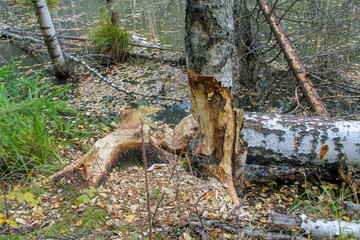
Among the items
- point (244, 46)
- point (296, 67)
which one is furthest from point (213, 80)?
point (244, 46)

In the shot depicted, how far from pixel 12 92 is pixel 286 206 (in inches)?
154

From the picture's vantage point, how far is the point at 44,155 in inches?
123

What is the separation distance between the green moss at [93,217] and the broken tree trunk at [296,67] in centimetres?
292

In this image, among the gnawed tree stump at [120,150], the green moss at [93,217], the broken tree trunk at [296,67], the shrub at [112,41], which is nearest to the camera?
the green moss at [93,217]

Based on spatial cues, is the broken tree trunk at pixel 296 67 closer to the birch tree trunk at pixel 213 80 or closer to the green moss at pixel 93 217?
the birch tree trunk at pixel 213 80

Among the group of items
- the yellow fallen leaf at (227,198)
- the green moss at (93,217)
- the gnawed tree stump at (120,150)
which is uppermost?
the gnawed tree stump at (120,150)

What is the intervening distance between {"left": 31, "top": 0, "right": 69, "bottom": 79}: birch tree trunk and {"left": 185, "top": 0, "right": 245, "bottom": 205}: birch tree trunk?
4035 mm

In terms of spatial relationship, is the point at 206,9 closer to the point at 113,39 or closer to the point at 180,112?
the point at 180,112

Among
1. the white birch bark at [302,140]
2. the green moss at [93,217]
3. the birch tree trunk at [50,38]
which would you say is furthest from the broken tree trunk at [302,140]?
the birch tree trunk at [50,38]

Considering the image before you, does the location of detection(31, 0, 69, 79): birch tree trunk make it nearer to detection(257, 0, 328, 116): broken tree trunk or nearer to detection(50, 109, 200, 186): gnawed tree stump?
detection(50, 109, 200, 186): gnawed tree stump

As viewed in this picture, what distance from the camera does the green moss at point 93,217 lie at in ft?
7.36

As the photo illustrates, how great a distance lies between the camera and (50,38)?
550 centimetres

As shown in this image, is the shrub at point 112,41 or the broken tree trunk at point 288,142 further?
the shrub at point 112,41

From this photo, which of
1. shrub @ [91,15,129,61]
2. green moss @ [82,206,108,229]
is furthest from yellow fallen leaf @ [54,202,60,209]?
shrub @ [91,15,129,61]
